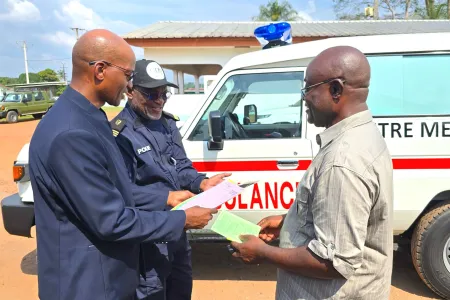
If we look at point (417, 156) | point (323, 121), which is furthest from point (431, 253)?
point (323, 121)

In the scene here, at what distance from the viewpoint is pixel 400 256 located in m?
4.61

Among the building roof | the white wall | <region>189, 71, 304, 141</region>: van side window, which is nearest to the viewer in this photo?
<region>189, 71, 304, 141</region>: van side window

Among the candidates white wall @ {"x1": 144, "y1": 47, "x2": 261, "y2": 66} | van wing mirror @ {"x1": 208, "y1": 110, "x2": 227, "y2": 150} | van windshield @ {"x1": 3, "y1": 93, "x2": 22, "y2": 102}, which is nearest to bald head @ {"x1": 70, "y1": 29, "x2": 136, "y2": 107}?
van wing mirror @ {"x1": 208, "y1": 110, "x2": 227, "y2": 150}

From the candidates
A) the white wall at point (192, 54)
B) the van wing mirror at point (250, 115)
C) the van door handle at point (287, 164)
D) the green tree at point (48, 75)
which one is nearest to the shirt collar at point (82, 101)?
the van door handle at point (287, 164)

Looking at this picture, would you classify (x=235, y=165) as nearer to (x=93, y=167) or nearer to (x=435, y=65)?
(x=435, y=65)

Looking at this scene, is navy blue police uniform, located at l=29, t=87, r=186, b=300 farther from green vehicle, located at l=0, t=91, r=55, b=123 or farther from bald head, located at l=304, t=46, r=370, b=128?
green vehicle, located at l=0, t=91, r=55, b=123

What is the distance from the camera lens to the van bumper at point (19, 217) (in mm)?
3762

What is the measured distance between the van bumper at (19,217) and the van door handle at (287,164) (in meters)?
2.38

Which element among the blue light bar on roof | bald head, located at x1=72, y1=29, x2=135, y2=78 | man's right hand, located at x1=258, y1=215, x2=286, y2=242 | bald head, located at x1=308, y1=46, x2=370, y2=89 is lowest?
man's right hand, located at x1=258, y1=215, x2=286, y2=242

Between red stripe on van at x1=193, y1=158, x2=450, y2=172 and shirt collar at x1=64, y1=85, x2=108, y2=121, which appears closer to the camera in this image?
shirt collar at x1=64, y1=85, x2=108, y2=121

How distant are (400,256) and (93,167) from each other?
419 centimetres

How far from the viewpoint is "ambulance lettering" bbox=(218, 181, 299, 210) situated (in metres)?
3.52

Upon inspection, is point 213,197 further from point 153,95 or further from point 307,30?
point 307,30

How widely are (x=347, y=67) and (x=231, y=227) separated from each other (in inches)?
35.9
